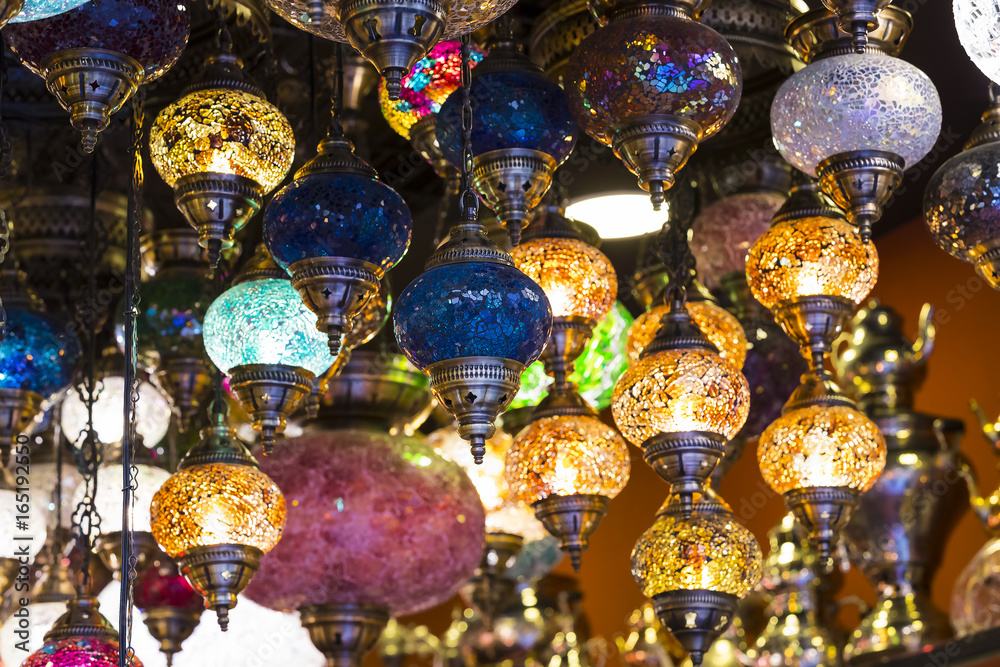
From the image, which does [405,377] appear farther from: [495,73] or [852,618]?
[852,618]

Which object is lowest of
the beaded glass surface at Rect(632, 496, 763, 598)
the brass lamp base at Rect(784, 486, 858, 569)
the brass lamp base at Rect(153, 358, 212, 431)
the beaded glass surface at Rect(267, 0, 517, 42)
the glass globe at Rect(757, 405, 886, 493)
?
the beaded glass surface at Rect(632, 496, 763, 598)

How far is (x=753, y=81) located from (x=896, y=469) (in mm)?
822

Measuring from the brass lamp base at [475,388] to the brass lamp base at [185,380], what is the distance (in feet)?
3.18

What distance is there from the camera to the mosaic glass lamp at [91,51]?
1614 mm

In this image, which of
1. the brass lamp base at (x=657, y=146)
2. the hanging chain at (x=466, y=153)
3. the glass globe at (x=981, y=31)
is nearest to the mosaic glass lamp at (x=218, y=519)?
the hanging chain at (x=466, y=153)

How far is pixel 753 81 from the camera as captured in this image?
2.72m

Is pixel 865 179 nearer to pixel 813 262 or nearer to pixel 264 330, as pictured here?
pixel 813 262

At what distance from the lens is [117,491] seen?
8.80ft

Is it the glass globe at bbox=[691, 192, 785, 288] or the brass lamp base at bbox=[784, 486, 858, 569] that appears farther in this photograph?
the glass globe at bbox=[691, 192, 785, 288]

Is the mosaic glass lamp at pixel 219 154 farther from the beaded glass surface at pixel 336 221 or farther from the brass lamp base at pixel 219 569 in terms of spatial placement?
the brass lamp base at pixel 219 569

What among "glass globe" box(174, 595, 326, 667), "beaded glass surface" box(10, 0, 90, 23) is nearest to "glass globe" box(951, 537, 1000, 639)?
"glass globe" box(174, 595, 326, 667)

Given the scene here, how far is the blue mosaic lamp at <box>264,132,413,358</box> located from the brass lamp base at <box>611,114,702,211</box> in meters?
0.29

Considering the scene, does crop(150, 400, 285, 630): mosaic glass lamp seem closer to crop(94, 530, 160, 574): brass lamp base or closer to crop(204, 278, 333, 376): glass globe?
crop(204, 278, 333, 376): glass globe

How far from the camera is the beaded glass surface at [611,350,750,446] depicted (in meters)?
2.01
